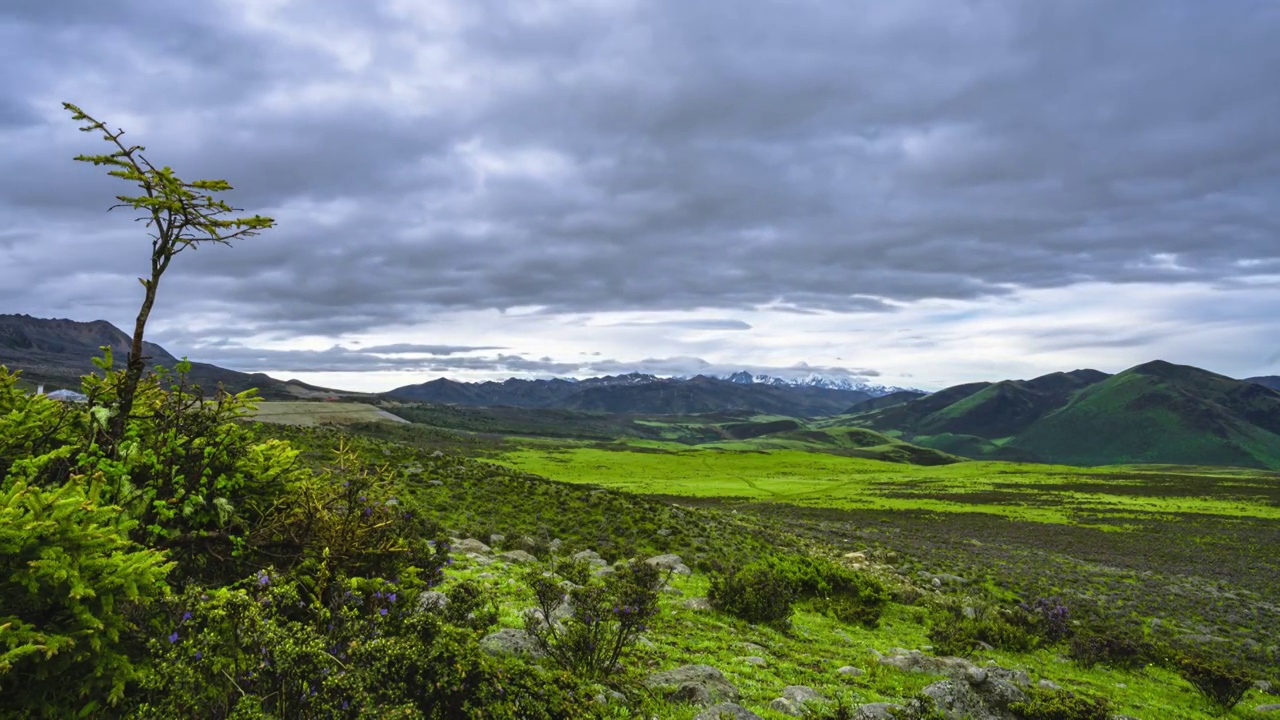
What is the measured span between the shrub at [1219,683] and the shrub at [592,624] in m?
19.5

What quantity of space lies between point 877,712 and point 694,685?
350cm

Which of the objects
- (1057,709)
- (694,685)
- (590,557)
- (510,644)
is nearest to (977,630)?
(1057,709)

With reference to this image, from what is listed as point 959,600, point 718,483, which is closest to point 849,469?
point 718,483

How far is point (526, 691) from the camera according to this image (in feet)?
26.1

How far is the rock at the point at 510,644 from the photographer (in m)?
11.6

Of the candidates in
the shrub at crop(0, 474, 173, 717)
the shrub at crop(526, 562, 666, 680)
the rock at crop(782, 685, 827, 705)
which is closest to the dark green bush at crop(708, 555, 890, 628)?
the rock at crop(782, 685, 827, 705)

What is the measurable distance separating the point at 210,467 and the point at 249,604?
17.8ft

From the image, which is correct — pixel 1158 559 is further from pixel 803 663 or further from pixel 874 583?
pixel 803 663

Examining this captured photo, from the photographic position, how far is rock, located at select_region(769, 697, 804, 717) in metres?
11.6

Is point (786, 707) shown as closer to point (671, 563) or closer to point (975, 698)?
point (975, 698)

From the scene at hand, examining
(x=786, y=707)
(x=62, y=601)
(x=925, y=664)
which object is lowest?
(x=925, y=664)

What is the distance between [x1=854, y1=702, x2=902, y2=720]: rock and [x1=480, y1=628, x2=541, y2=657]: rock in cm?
633

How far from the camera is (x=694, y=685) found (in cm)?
1182

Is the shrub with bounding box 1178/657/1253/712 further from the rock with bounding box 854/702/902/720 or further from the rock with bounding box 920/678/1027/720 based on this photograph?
the rock with bounding box 854/702/902/720
